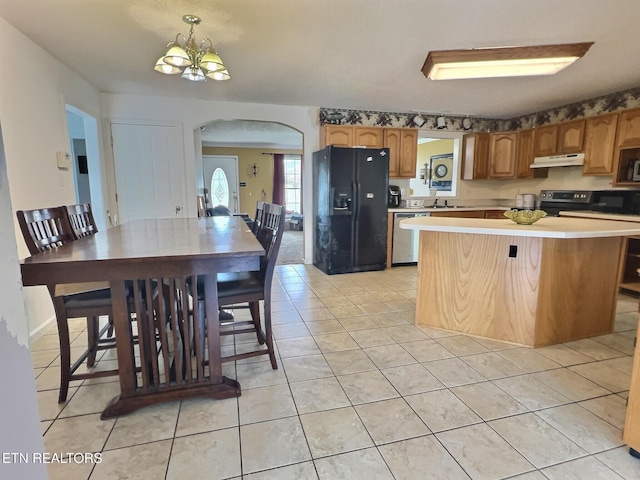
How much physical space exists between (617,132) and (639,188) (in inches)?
27.4

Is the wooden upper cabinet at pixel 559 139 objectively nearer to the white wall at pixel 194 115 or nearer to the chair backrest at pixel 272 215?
the white wall at pixel 194 115

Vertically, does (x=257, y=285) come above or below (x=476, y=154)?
below

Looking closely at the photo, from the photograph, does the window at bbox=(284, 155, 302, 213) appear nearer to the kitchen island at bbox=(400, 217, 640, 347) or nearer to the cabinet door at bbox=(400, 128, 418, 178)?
the cabinet door at bbox=(400, 128, 418, 178)

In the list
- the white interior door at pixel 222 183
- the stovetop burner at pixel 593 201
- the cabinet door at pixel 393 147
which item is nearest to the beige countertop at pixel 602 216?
the stovetop burner at pixel 593 201

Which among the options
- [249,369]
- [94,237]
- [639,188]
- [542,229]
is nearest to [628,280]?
[639,188]

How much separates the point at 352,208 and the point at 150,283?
119 inches

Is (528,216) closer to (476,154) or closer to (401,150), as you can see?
(401,150)

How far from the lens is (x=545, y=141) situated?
15.0ft

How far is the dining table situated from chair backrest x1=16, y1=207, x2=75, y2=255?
12 cm

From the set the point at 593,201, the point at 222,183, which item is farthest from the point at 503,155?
the point at 222,183

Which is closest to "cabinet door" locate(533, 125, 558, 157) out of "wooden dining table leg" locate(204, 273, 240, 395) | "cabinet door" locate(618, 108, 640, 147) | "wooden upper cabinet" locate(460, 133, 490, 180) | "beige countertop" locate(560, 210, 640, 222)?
"wooden upper cabinet" locate(460, 133, 490, 180)

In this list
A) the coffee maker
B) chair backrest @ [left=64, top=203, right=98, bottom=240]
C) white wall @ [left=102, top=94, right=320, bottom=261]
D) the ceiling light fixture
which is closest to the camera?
chair backrest @ [left=64, top=203, right=98, bottom=240]

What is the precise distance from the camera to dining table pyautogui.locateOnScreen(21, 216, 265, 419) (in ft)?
4.57

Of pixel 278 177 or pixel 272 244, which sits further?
pixel 278 177
